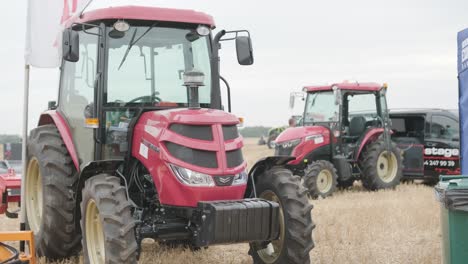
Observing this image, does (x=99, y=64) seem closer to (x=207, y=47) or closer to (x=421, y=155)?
(x=207, y=47)

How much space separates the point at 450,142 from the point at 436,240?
251 inches

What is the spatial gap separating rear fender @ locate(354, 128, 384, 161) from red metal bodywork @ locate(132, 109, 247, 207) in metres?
7.60

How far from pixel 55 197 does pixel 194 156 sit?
5.59ft

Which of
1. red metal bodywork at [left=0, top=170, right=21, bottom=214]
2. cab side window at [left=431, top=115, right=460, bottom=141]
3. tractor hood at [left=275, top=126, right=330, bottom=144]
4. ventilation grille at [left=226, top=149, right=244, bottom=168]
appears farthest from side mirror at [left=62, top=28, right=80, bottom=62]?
cab side window at [left=431, top=115, right=460, bottom=141]

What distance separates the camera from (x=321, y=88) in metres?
12.7

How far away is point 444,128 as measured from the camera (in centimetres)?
1316

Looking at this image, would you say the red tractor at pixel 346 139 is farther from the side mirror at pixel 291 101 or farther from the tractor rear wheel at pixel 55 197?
the tractor rear wheel at pixel 55 197

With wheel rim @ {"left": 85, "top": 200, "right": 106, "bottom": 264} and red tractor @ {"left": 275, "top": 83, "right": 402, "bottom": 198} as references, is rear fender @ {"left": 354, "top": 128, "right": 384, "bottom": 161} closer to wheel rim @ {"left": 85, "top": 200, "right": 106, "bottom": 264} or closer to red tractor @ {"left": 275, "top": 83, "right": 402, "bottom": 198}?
red tractor @ {"left": 275, "top": 83, "right": 402, "bottom": 198}

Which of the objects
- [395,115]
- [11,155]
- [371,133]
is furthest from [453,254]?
[11,155]

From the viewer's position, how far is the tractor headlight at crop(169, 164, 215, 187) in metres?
4.75

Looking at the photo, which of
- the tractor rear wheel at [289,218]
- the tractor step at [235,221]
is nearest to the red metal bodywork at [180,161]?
the tractor step at [235,221]

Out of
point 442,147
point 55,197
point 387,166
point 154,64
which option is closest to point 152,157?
point 154,64

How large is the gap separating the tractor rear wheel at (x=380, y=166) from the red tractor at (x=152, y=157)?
7.11m

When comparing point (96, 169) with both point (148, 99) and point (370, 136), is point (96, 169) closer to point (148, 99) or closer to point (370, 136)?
point (148, 99)
